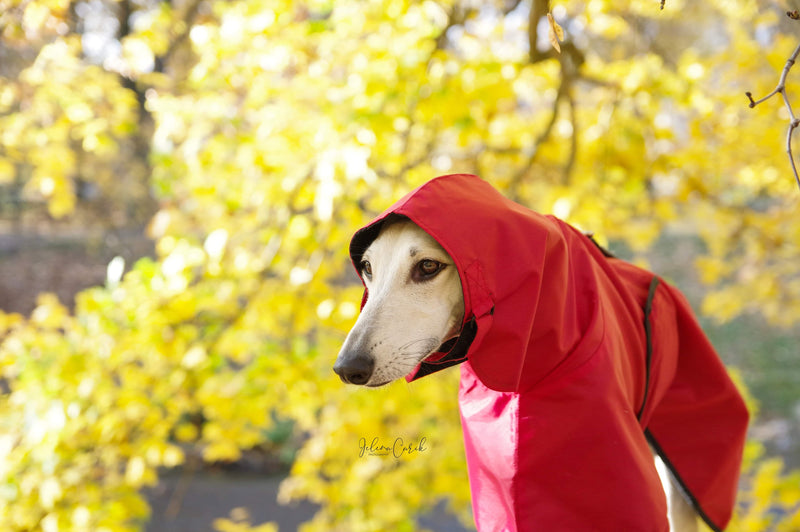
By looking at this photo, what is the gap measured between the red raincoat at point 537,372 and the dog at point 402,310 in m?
0.06

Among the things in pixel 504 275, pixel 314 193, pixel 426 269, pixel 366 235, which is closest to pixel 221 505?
pixel 314 193

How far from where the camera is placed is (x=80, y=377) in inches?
117

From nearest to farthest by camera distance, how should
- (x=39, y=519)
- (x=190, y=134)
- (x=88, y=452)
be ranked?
(x=39, y=519), (x=88, y=452), (x=190, y=134)

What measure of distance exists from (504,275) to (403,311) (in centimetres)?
23

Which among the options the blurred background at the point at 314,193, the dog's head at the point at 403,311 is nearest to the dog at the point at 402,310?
the dog's head at the point at 403,311

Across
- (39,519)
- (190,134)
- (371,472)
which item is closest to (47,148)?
(190,134)

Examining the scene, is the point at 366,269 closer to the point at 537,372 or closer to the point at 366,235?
the point at 366,235

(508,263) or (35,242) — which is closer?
(508,263)

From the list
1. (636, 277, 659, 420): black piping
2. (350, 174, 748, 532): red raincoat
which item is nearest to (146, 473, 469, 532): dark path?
(636, 277, 659, 420): black piping

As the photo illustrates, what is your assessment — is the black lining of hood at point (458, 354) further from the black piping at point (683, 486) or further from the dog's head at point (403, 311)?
the black piping at point (683, 486)

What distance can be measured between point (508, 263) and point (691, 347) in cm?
83

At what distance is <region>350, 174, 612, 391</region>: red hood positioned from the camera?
1.28 meters

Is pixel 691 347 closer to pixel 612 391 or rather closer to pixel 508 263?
pixel 612 391

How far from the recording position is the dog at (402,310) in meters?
1.35
